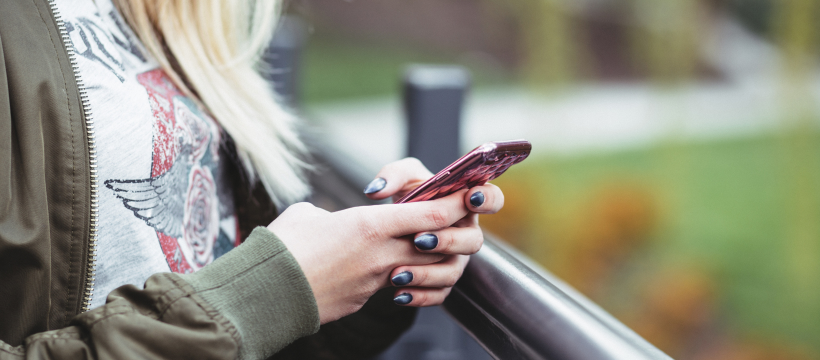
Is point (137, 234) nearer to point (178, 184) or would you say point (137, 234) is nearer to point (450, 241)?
point (178, 184)

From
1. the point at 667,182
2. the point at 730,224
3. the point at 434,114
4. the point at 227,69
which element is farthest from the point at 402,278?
the point at 730,224

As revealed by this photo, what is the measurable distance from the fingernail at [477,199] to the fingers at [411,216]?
0.10ft

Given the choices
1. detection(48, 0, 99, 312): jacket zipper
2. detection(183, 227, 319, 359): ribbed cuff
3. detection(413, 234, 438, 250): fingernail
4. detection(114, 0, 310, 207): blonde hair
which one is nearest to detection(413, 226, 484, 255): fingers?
detection(413, 234, 438, 250): fingernail

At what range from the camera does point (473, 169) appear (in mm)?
673

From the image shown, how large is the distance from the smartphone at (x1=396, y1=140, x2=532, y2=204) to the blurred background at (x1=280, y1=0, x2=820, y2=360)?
0.76m

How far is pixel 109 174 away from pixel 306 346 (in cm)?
44

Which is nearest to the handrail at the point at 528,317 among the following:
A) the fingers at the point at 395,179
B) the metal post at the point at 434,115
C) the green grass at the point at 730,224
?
the fingers at the point at 395,179

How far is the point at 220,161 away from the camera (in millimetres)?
1078

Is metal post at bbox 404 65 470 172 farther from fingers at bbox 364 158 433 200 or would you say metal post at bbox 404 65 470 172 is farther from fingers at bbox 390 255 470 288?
fingers at bbox 390 255 470 288

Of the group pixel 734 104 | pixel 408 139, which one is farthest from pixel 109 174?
pixel 734 104

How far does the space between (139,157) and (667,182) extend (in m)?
4.87

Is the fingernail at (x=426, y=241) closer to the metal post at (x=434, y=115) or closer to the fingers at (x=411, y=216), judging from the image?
the fingers at (x=411, y=216)

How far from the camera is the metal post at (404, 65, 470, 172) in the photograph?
154 centimetres

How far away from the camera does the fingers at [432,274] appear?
705 millimetres
